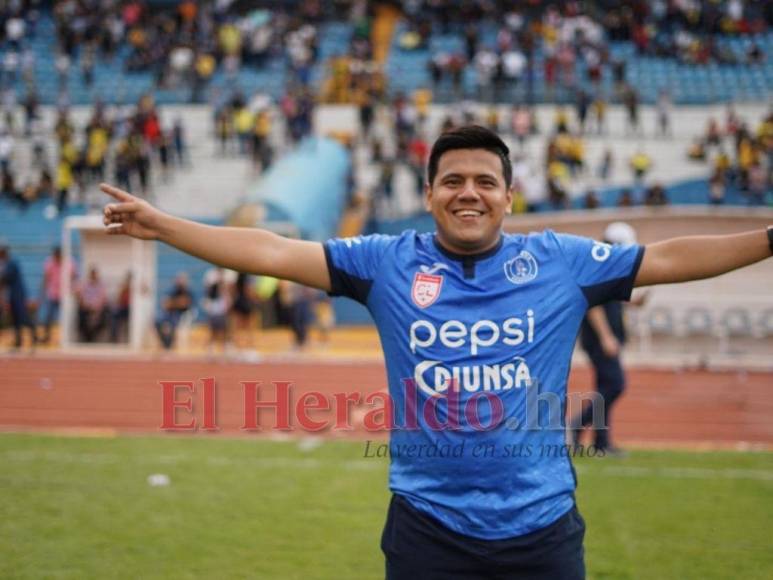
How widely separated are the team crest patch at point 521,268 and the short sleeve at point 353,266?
0.42 meters

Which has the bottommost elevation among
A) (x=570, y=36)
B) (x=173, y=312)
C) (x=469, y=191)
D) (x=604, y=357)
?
(x=173, y=312)

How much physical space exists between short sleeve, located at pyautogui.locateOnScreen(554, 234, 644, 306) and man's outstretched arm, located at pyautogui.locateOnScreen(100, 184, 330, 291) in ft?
2.68

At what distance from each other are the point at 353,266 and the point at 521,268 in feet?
1.80

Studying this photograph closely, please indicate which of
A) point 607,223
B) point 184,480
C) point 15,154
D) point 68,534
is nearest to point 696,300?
point 607,223

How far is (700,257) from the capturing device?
3.08m

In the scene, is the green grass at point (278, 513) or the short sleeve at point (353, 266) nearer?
the short sleeve at point (353, 266)

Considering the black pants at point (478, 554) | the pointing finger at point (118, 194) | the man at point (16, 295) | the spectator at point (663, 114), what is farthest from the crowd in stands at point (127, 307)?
the black pants at point (478, 554)

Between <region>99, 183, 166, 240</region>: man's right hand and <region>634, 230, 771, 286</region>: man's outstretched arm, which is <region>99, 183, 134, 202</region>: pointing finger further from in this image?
<region>634, 230, 771, 286</region>: man's outstretched arm

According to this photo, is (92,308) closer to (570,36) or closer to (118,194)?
(118,194)

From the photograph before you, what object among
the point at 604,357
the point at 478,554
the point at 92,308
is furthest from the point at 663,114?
the point at 478,554

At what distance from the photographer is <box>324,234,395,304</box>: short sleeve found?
3115 millimetres

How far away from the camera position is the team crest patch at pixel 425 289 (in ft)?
9.76

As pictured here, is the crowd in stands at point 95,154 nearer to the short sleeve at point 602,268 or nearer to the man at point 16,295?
the man at point 16,295

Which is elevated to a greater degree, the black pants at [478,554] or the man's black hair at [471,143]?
the man's black hair at [471,143]
